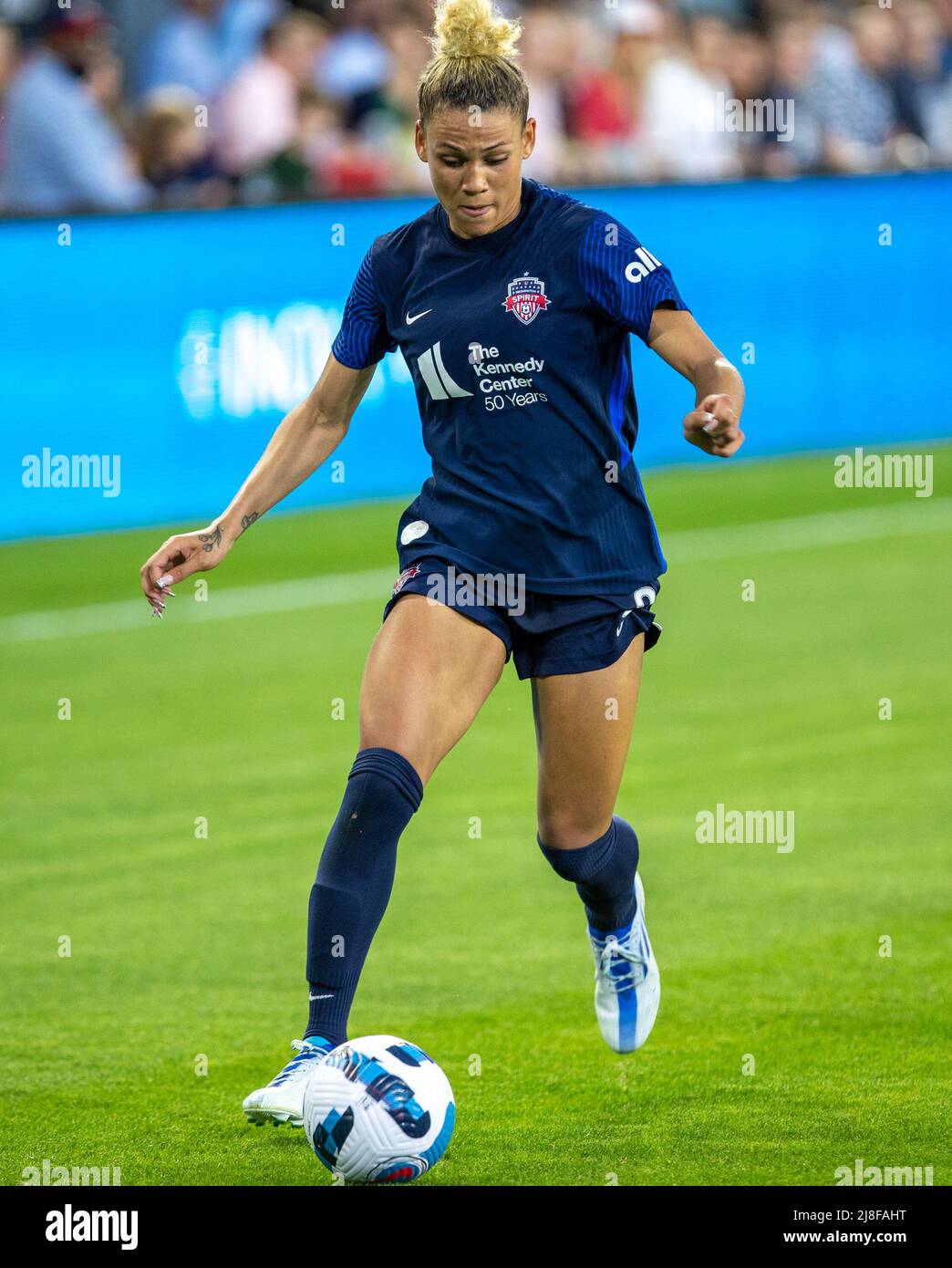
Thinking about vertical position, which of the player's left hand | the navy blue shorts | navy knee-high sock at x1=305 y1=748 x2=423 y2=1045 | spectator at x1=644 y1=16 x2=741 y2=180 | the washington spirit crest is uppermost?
spectator at x1=644 y1=16 x2=741 y2=180

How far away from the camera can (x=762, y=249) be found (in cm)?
1559

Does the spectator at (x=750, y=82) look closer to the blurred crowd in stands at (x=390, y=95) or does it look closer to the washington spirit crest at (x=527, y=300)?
the blurred crowd in stands at (x=390, y=95)

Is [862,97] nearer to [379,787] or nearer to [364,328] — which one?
[364,328]

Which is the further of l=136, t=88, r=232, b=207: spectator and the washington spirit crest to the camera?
l=136, t=88, r=232, b=207: spectator

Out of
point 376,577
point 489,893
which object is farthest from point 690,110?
point 489,893

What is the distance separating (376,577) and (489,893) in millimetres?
5787

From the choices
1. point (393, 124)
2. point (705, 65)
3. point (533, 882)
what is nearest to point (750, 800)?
point (533, 882)

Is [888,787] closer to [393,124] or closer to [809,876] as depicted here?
[809,876]

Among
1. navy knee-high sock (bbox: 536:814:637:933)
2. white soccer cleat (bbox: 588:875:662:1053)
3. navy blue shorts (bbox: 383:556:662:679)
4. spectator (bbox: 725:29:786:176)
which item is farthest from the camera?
spectator (bbox: 725:29:786:176)

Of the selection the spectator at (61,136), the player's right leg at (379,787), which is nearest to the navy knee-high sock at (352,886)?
the player's right leg at (379,787)

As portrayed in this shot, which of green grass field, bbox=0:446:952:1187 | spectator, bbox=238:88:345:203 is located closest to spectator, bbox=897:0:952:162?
spectator, bbox=238:88:345:203

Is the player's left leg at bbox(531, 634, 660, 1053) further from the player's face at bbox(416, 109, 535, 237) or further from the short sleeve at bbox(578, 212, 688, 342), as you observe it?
the player's face at bbox(416, 109, 535, 237)

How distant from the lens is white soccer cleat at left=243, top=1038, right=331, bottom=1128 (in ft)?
15.8

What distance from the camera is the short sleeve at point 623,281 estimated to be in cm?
505
